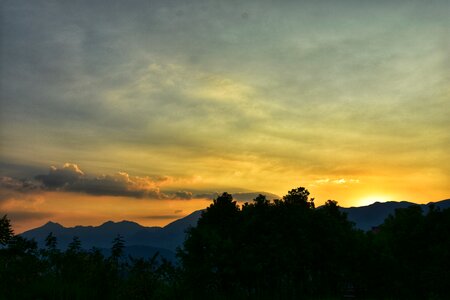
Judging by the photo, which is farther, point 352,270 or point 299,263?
point 352,270

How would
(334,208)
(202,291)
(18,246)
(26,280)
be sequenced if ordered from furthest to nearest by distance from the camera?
1. (334,208)
2. (18,246)
3. (202,291)
4. (26,280)

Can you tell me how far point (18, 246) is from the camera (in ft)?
101

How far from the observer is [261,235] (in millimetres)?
35844

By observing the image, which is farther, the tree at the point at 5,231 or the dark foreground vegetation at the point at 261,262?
the tree at the point at 5,231

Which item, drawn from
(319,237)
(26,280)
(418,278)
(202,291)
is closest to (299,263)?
(319,237)

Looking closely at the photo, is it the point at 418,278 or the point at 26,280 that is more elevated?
the point at 26,280

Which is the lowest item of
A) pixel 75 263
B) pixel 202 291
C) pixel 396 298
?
pixel 396 298

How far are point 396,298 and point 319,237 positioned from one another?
28.8 ft

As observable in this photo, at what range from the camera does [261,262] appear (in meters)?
34.7

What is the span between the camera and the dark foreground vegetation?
17.7 meters

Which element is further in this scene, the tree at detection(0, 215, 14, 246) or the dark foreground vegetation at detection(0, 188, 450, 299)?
the tree at detection(0, 215, 14, 246)

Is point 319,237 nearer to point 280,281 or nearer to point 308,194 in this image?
point 308,194

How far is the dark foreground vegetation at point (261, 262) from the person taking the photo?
17672mm

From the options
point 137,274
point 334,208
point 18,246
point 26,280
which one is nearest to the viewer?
point 26,280
